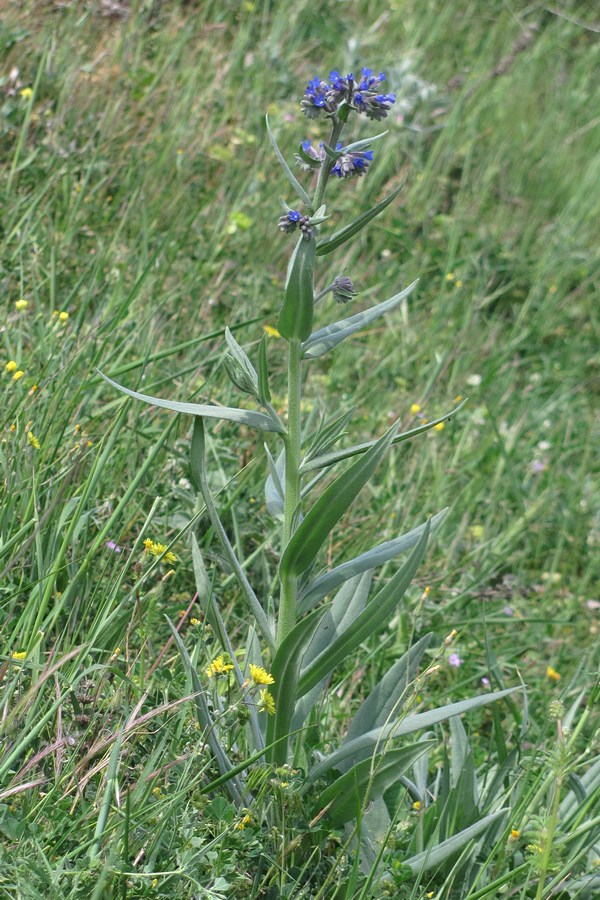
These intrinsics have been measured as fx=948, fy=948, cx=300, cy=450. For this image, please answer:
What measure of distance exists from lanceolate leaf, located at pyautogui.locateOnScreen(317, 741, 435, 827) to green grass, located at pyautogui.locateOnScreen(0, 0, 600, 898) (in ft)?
0.17

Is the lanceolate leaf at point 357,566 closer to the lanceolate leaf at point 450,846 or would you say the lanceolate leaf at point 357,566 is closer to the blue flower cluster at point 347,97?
the lanceolate leaf at point 450,846

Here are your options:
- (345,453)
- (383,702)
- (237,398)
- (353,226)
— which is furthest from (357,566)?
(237,398)

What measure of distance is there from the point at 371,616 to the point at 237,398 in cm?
132

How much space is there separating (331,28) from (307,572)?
4.16m

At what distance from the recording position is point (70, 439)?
86.0 inches

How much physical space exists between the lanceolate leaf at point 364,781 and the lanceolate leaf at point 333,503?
36cm

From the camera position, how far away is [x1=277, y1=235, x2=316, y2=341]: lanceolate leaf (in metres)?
1.53

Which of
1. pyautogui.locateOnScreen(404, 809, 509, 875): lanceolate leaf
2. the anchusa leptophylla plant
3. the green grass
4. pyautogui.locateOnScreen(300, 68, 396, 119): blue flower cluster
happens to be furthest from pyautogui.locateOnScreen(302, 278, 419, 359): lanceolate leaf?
pyautogui.locateOnScreen(404, 809, 509, 875): lanceolate leaf

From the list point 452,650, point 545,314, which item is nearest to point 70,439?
point 452,650

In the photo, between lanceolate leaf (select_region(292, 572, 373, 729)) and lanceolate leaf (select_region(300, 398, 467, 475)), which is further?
lanceolate leaf (select_region(292, 572, 373, 729))

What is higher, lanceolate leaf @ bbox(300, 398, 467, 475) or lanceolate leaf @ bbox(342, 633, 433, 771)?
lanceolate leaf @ bbox(300, 398, 467, 475)

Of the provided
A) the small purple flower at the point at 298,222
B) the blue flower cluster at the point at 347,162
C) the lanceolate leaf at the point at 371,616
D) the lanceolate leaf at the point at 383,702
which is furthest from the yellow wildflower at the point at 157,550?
the blue flower cluster at the point at 347,162

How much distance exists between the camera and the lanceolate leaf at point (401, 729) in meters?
1.54

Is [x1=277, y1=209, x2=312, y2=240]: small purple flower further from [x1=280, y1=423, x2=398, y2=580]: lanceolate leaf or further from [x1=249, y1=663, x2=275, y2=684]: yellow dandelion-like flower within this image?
[x1=249, y1=663, x2=275, y2=684]: yellow dandelion-like flower
